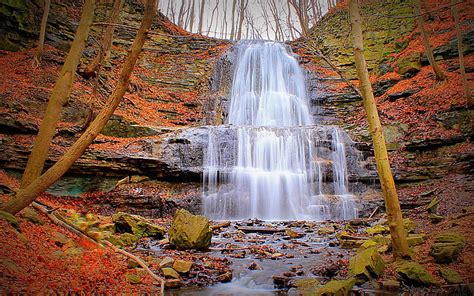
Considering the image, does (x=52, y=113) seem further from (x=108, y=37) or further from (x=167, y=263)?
(x=108, y=37)

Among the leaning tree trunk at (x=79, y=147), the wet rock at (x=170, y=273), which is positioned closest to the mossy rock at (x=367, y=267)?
the wet rock at (x=170, y=273)

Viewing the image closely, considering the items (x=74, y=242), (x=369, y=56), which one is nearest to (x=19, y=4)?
(x=74, y=242)

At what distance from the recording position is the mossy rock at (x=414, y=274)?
364cm

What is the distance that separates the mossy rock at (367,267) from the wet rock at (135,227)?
14.9ft

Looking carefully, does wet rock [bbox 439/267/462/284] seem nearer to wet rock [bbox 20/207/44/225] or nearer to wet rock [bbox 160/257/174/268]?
wet rock [bbox 160/257/174/268]

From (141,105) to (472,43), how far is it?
57.4 ft

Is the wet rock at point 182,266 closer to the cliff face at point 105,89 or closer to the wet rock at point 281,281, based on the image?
the wet rock at point 281,281

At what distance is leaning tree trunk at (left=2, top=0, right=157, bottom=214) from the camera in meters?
3.63

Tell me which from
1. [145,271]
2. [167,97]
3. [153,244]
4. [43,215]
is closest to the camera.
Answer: [145,271]

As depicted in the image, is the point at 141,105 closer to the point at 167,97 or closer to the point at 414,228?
the point at 167,97

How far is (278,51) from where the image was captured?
21828mm

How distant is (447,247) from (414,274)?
91 centimetres

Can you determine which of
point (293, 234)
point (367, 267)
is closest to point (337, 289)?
point (367, 267)

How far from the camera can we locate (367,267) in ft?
13.0
